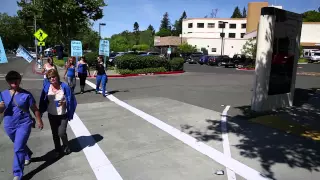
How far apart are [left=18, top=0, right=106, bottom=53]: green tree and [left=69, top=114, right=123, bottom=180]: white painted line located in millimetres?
25091

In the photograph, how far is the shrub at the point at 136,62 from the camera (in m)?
21.4

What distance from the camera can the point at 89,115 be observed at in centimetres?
835

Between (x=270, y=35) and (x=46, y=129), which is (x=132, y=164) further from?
(x=270, y=35)

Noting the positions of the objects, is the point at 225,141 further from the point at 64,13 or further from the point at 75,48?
the point at 64,13

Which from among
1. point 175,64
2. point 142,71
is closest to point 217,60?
point 175,64

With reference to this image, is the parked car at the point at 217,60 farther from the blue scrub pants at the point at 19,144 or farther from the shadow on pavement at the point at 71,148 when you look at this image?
the blue scrub pants at the point at 19,144

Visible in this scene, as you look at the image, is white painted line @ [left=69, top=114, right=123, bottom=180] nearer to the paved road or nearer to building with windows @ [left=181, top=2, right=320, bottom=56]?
the paved road

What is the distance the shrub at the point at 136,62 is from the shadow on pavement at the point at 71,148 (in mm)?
15401

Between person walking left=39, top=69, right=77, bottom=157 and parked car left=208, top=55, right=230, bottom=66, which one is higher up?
parked car left=208, top=55, right=230, bottom=66

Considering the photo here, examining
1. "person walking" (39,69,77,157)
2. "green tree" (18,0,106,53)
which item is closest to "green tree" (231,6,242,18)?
"green tree" (18,0,106,53)

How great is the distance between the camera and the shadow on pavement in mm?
4539

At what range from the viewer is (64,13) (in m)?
29.5

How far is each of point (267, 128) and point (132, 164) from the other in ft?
12.8

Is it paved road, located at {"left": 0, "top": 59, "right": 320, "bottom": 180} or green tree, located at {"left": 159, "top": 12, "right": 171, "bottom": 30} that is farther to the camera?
green tree, located at {"left": 159, "top": 12, "right": 171, "bottom": 30}
